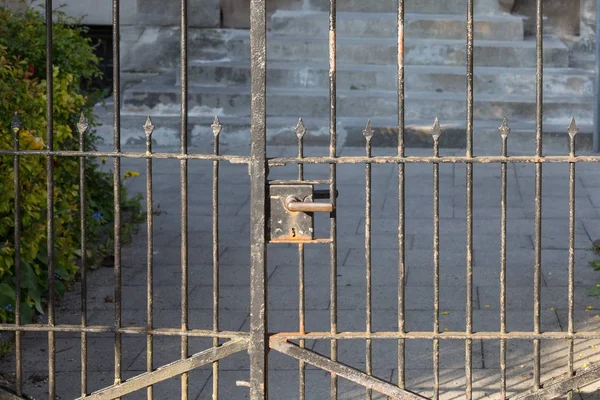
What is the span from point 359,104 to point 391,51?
1.05 metres

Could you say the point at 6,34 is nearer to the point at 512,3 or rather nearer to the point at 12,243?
the point at 12,243

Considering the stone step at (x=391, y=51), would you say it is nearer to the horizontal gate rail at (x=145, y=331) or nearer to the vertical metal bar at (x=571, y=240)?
the vertical metal bar at (x=571, y=240)

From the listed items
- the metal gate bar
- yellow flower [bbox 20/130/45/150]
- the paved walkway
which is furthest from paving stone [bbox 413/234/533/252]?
the metal gate bar

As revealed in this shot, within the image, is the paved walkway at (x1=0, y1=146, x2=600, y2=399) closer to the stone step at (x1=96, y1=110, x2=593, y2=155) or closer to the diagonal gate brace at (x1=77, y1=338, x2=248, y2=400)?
the diagonal gate brace at (x1=77, y1=338, x2=248, y2=400)

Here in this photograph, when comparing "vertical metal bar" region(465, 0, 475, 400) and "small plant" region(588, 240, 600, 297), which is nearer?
"vertical metal bar" region(465, 0, 475, 400)

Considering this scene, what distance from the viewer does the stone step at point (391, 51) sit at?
12.4m

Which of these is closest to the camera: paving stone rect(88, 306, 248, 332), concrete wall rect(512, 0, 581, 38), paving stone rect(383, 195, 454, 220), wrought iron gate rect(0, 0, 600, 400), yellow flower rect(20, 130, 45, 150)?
wrought iron gate rect(0, 0, 600, 400)

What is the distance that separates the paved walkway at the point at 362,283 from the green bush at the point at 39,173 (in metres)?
0.27

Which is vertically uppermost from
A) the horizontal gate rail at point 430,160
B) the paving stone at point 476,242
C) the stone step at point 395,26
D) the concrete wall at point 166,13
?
the concrete wall at point 166,13

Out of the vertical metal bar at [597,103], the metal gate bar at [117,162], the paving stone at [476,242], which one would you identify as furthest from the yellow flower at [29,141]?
the vertical metal bar at [597,103]

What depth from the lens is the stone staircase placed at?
11.7 meters

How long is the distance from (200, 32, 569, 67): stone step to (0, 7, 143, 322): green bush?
464 cm

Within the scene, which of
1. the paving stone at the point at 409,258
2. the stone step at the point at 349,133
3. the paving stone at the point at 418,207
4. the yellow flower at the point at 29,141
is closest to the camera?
the yellow flower at the point at 29,141

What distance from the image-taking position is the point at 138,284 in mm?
7016
